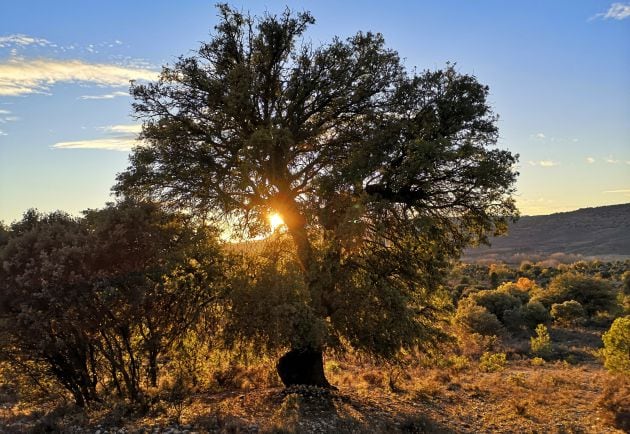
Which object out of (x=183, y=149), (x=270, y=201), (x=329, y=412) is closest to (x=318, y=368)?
(x=329, y=412)

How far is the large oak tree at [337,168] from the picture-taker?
492 inches

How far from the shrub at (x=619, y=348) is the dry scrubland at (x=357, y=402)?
1.06 ft

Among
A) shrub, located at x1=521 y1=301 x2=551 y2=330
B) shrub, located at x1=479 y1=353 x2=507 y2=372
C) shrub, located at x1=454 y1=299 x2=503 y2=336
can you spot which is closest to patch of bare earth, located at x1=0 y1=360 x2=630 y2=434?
shrub, located at x1=479 y1=353 x2=507 y2=372

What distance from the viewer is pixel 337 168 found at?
12672 mm

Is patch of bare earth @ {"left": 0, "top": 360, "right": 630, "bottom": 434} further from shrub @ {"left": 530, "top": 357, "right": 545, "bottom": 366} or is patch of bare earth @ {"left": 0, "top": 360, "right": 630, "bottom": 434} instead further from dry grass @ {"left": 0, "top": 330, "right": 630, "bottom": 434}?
shrub @ {"left": 530, "top": 357, "right": 545, "bottom": 366}

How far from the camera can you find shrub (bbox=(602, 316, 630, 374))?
15.6 m

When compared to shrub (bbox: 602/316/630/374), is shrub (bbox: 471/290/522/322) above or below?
below

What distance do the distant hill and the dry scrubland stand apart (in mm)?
76780

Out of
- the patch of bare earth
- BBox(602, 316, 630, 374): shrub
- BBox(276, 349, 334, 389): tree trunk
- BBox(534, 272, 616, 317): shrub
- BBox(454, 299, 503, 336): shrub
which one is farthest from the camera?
BBox(534, 272, 616, 317): shrub

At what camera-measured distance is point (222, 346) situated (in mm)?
12789

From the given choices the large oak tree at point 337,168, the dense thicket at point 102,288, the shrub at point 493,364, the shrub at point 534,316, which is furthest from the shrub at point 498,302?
the dense thicket at point 102,288

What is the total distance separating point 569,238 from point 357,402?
4607 inches

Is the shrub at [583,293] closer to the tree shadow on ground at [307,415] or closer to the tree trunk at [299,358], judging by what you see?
the tree shadow on ground at [307,415]

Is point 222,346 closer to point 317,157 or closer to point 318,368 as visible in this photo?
point 318,368
